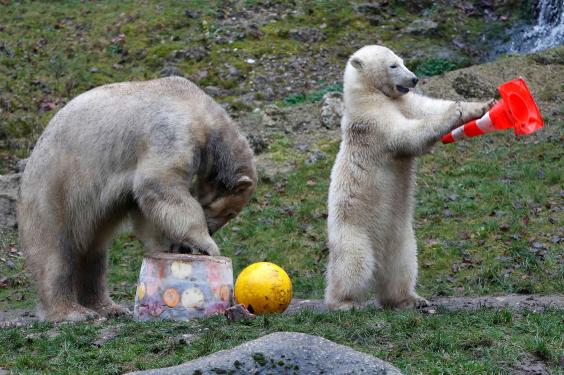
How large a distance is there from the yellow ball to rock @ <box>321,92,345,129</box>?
23.1 ft

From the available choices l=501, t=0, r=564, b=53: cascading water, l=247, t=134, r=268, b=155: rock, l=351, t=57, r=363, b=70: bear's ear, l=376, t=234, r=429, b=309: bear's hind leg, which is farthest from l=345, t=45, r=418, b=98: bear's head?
l=501, t=0, r=564, b=53: cascading water

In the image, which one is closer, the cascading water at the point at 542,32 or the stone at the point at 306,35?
the cascading water at the point at 542,32

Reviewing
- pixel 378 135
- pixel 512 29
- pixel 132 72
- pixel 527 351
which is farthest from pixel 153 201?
pixel 512 29

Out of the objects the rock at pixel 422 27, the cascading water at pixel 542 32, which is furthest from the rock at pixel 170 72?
the cascading water at pixel 542 32

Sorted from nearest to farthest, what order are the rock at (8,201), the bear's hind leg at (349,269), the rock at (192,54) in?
1. the bear's hind leg at (349,269)
2. the rock at (8,201)
3. the rock at (192,54)

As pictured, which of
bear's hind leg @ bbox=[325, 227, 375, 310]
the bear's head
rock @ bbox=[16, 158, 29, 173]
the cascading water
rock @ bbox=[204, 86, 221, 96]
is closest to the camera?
bear's hind leg @ bbox=[325, 227, 375, 310]

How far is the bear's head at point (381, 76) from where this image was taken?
7633 millimetres

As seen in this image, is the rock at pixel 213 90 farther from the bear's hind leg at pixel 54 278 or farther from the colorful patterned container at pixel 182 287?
the colorful patterned container at pixel 182 287

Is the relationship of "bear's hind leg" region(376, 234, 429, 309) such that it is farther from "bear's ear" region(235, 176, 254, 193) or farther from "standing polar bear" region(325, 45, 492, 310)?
"bear's ear" region(235, 176, 254, 193)

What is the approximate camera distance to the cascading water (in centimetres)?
1766

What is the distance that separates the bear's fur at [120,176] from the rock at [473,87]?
268 inches

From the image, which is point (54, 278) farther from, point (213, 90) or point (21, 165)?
point (213, 90)

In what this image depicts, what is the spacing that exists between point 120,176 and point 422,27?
11.6 m

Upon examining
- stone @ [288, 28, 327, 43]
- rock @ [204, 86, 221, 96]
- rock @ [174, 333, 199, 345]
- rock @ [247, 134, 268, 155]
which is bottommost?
rock @ [174, 333, 199, 345]
